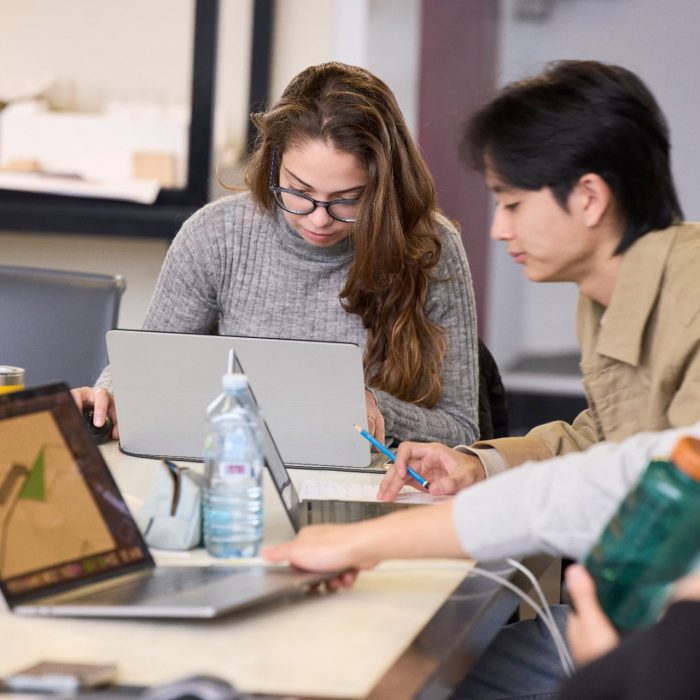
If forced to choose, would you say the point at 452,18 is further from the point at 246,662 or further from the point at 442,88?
the point at 246,662

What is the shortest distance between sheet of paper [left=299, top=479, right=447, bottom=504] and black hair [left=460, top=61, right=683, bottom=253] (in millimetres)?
383

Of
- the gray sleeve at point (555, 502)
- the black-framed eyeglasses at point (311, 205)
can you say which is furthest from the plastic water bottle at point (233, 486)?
the black-framed eyeglasses at point (311, 205)

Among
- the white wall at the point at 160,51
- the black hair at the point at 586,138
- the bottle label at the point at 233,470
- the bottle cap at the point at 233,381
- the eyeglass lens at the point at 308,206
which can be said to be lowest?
the bottle label at the point at 233,470

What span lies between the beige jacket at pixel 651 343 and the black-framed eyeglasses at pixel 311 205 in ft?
1.84

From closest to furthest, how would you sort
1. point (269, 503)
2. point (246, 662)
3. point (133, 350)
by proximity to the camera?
point (246, 662)
point (269, 503)
point (133, 350)

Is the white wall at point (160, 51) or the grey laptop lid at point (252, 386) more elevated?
the white wall at point (160, 51)

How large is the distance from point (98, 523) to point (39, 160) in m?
2.54

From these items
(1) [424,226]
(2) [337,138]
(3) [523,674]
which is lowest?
(3) [523,674]

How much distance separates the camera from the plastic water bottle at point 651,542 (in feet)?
2.66

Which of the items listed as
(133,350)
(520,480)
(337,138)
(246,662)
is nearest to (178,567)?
(246,662)

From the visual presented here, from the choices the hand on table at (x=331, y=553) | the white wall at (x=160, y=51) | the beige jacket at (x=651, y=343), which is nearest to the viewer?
the hand on table at (x=331, y=553)

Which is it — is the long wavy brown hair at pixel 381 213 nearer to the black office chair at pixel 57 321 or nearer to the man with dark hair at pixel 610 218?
the black office chair at pixel 57 321

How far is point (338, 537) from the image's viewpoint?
3.62 feet

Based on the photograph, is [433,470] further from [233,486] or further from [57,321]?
[57,321]
